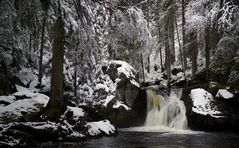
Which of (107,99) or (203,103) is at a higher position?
(107,99)

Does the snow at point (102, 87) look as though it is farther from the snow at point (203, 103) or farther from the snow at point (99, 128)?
the snow at point (203, 103)

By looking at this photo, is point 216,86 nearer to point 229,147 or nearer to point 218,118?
point 218,118

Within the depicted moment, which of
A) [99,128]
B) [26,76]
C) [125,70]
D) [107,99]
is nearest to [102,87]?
[107,99]

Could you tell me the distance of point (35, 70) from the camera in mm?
23297

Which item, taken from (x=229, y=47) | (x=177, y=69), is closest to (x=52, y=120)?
(x=229, y=47)

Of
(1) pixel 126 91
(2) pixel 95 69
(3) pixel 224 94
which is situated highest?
(2) pixel 95 69

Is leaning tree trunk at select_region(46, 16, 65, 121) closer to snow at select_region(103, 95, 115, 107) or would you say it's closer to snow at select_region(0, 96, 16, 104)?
snow at select_region(0, 96, 16, 104)

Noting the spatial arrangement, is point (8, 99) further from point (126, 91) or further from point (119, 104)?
point (126, 91)

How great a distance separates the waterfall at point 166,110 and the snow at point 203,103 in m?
1.40

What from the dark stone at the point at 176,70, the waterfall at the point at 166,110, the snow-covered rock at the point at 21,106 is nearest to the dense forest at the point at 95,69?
the snow-covered rock at the point at 21,106

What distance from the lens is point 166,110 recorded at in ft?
63.1

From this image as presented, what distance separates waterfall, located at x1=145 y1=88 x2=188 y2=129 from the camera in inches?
693

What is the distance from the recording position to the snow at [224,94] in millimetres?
16016

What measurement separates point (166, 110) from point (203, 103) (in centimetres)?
370
